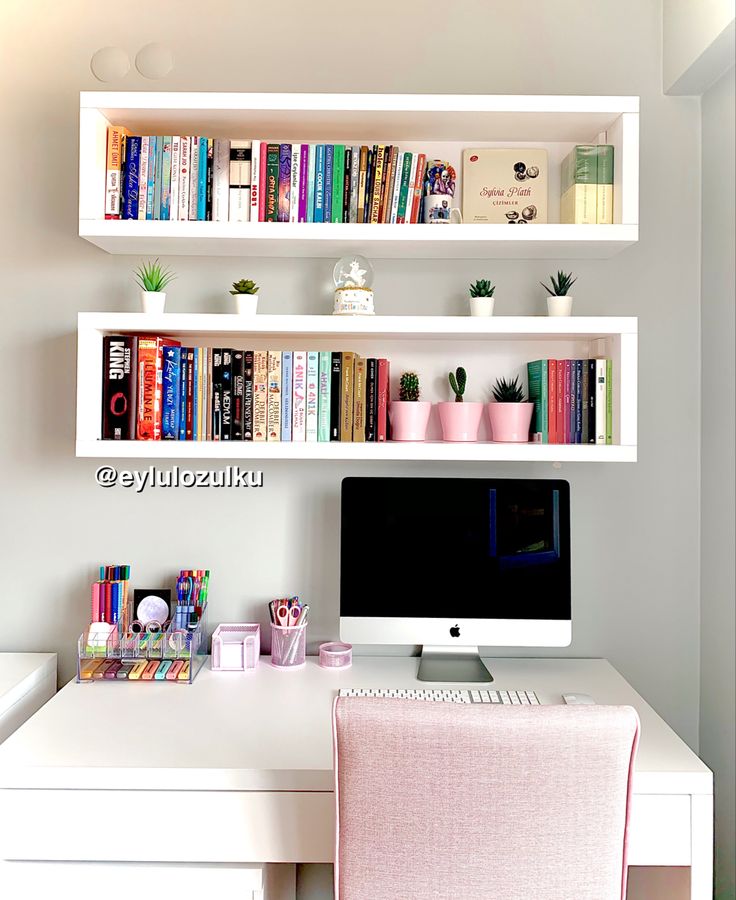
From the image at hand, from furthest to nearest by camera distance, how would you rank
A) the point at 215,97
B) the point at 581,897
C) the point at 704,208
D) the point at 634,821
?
the point at 704,208 → the point at 215,97 → the point at 634,821 → the point at 581,897

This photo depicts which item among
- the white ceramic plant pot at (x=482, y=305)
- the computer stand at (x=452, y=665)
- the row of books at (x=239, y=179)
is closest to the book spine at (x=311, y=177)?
the row of books at (x=239, y=179)

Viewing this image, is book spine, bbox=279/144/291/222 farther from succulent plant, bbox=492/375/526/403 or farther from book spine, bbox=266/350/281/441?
succulent plant, bbox=492/375/526/403

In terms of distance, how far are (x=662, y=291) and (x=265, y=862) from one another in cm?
171

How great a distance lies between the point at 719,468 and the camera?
7.25ft

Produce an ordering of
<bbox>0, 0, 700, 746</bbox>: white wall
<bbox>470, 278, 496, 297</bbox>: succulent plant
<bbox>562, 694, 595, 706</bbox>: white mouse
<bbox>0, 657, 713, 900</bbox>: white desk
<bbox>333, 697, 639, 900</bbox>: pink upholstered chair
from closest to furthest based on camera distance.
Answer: <bbox>333, 697, 639, 900</bbox>: pink upholstered chair < <bbox>0, 657, 713, 900</bbox>: white desk < <bbox>562, 694, 595, 706</bbox>: white mouse < <bbox>470, 278, 496, 297</bbox>: succulent plant < <bbox>0, 0, 700, 746</bbox>: white wall

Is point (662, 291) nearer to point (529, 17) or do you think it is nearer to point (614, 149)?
point (614, 149)

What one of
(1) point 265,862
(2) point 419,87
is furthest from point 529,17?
(1) point 265,862

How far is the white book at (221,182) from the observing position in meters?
2.15

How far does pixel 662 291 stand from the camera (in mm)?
2340

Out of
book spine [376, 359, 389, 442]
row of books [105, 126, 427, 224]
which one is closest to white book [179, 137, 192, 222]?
row of books [105, 126, 427, 224]

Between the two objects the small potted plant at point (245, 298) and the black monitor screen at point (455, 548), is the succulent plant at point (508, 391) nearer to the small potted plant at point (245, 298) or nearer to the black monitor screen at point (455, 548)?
the black monitor screen at point (455, 548)

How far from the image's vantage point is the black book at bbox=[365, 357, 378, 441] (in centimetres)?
217

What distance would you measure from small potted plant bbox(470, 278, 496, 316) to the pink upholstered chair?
1129 millimetres

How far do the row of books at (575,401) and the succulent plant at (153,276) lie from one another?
0.99 m
